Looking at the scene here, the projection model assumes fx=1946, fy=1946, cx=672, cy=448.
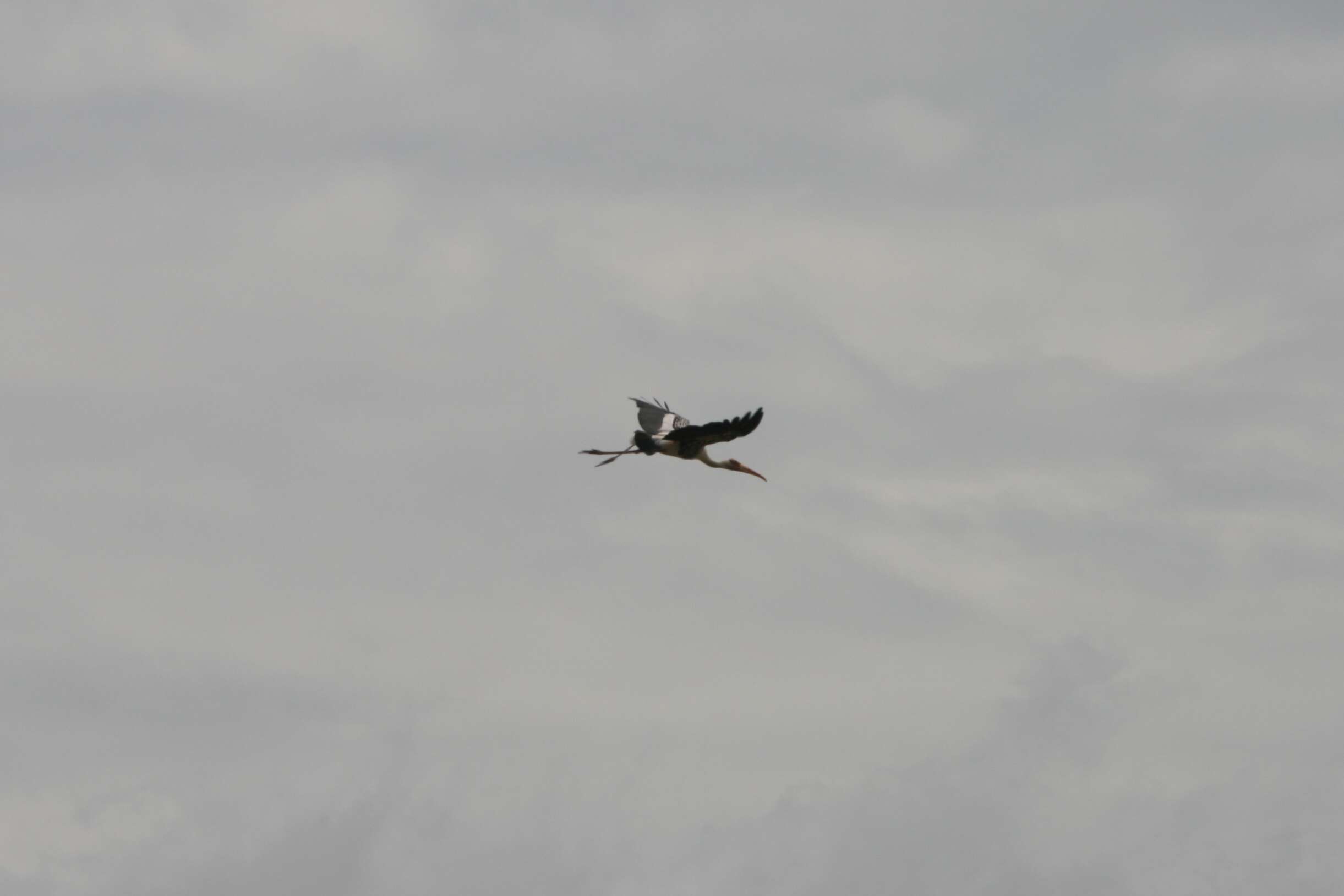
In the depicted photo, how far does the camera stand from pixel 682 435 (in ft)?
195

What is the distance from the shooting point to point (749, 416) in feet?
182

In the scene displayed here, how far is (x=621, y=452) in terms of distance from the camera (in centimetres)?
5881

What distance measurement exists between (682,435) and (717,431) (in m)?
2.33

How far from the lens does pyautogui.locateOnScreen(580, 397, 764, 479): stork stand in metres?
56.7

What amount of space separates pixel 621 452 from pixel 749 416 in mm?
5046

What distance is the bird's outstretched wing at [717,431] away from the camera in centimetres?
5590

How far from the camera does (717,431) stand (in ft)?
188

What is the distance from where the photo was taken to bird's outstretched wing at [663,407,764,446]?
183ft

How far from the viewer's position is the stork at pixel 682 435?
186 feet
